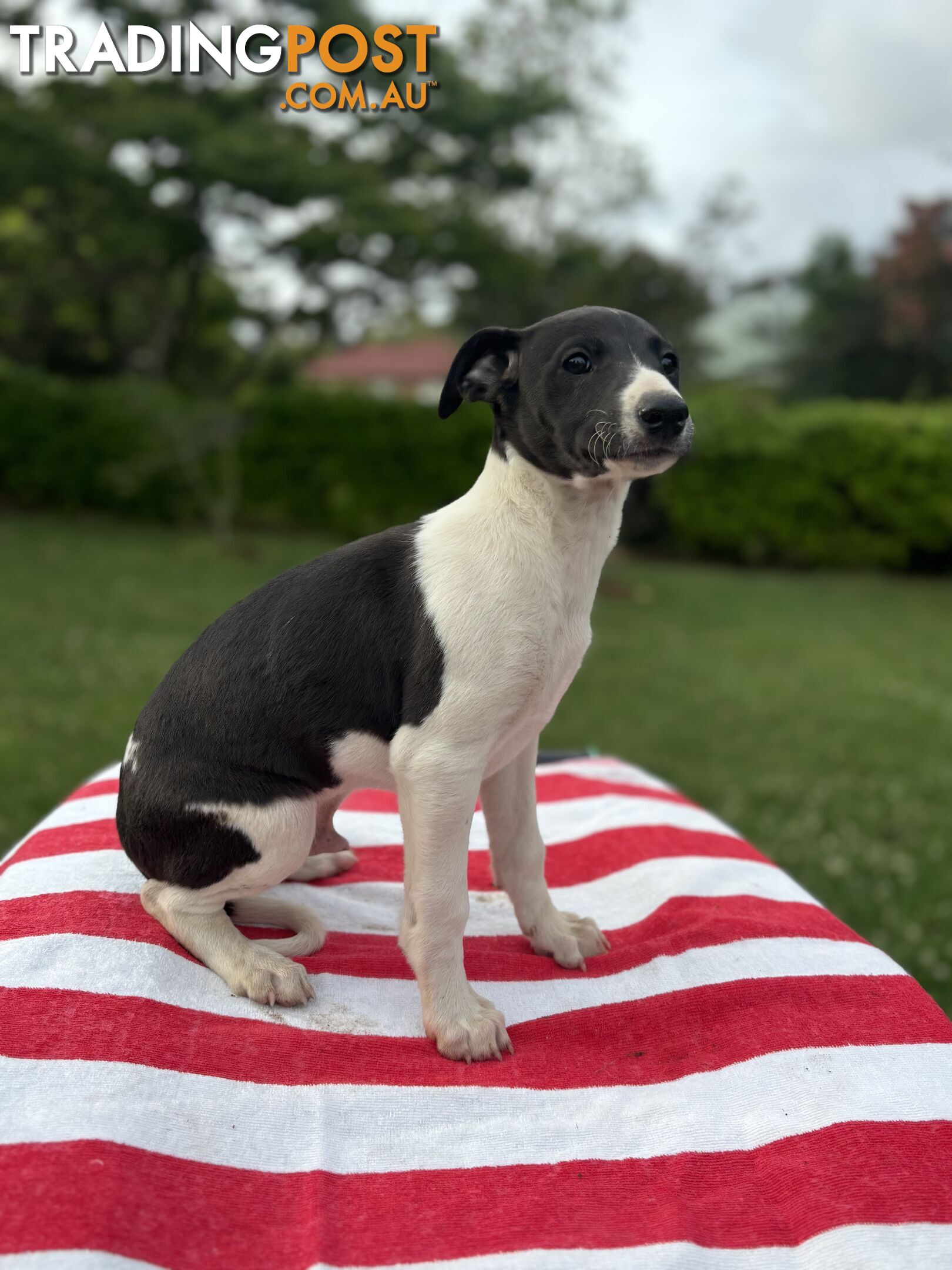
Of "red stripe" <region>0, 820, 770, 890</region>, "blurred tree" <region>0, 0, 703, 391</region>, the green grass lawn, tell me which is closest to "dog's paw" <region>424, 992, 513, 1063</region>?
"red stripe" <region>0, 820, 770, 890</region>

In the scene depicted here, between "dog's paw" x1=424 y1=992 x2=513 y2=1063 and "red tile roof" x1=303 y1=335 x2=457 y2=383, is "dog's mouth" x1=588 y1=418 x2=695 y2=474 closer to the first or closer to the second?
"dog's paw" x1=424 y1=992 x2=513 y2=1063

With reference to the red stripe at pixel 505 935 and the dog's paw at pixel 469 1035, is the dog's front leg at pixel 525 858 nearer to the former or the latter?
the red stripe at pixel 505 935

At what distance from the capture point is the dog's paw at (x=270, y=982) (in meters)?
2.05

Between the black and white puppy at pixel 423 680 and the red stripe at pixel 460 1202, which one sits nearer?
the red stripe at pixel 460 1202

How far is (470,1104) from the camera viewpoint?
1862 millimetres

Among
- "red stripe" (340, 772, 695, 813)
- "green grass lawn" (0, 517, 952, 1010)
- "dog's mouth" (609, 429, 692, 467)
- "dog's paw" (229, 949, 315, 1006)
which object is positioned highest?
"dog's mouth" (609, 429, 692, 467)

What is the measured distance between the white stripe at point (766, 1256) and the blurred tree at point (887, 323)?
91.2 feet

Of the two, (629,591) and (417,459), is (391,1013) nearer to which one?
(629,591)

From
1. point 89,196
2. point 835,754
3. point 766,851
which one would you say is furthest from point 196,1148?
point 89,196

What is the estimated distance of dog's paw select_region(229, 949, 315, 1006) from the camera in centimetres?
205

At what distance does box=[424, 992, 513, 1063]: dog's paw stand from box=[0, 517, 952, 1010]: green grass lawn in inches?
91.1

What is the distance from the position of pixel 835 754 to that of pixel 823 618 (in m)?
4.92

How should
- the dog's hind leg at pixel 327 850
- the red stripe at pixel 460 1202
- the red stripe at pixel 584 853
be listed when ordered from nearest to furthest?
the red stripe at pixel 460 1202, the dog's hind leg at pixel 327 850, the red stripe at pixel 584 853

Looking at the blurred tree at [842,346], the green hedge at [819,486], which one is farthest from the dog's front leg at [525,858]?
the blurred tree at [842,346]
